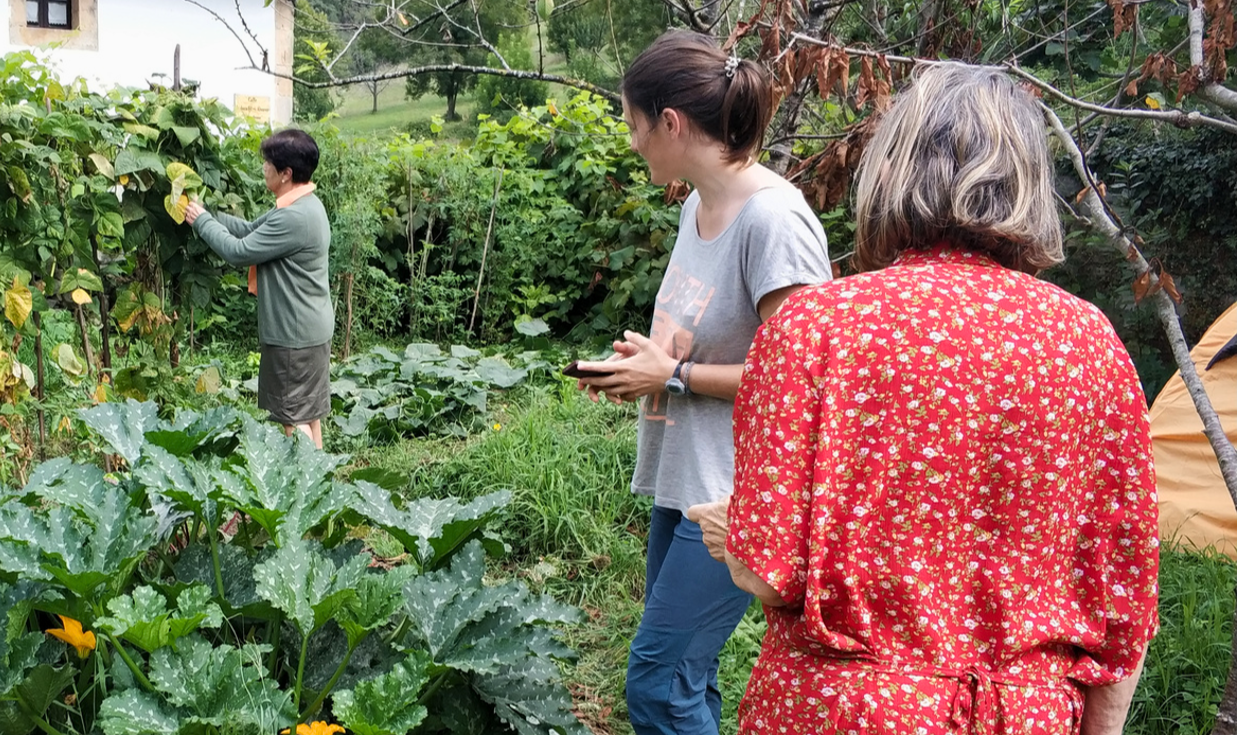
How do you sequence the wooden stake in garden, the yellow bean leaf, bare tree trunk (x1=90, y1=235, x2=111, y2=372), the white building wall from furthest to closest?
the white building wall
the wooden stake in garden
bare tree trunk (x1=90, y1=235, x2=111, y2=372)
the yellow bean leaf

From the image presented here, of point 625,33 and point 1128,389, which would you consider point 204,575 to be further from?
point 625,33

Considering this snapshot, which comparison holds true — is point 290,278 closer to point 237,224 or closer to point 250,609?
point 237,224

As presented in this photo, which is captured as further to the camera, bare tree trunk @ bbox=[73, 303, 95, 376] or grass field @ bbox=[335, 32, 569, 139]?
grass field @ bbox=[335, 32, 569, 139]

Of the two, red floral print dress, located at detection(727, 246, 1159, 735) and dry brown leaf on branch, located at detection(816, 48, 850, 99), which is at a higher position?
dry brown leaf on branch, located at detection(816, 48, 850, 99)

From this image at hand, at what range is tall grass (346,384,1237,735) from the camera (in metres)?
3.08

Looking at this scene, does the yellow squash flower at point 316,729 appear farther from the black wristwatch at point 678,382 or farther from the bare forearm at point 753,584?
the bare forearm at point 753,584

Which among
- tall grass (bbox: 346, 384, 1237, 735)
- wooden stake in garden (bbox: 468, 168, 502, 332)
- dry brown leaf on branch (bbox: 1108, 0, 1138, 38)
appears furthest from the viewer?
wooden stake in garden (bbox: 468, 168, 502, 332)

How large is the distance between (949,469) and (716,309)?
887 mm

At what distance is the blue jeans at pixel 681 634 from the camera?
1.96 metres

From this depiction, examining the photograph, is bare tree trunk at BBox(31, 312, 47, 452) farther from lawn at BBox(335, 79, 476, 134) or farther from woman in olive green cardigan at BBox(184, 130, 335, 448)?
lawn at BBox(335, 79, 476, 134)

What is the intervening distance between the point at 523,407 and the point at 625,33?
367 inches

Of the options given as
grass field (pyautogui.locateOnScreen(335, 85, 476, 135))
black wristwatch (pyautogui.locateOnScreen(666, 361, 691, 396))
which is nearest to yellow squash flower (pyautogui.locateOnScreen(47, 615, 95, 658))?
black wristwatch (pyautogui.locateOnScreen(666, 361, 691, 396))

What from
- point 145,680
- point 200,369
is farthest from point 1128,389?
point 200,369

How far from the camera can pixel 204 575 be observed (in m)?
2.49
